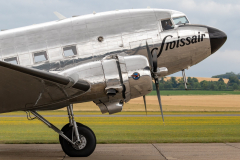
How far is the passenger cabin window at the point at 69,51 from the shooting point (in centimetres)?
950

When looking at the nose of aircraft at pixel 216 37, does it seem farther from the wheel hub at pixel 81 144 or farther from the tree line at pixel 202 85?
the tree line at pixel 202 85

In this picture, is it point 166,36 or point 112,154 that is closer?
point 166,36

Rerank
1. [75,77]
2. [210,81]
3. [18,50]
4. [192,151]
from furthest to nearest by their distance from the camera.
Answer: [210,81], [192,151], [18,50], [75,77]

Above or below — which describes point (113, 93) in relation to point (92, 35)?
below

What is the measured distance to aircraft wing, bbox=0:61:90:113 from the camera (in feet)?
23.8

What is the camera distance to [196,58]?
10328 mm

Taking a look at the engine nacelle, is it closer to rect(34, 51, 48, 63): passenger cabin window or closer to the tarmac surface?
rect(34, 51, 48, 63): passenger cabin window

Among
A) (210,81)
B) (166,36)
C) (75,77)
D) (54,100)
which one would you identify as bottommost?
(210,81)

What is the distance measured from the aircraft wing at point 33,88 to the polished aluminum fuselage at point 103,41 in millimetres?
791

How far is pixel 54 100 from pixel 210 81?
135 meters

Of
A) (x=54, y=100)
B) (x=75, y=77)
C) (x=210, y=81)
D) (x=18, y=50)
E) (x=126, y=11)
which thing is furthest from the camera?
(x=210, y=81)

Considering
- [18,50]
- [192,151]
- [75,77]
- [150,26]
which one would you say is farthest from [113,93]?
[192,151]

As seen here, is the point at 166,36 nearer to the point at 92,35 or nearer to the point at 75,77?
the point at 92,35

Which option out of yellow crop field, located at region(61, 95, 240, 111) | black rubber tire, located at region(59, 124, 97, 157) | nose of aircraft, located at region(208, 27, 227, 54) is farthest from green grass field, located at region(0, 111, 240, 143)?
yellow crop field, located at region(61, 95, 240, 111)
